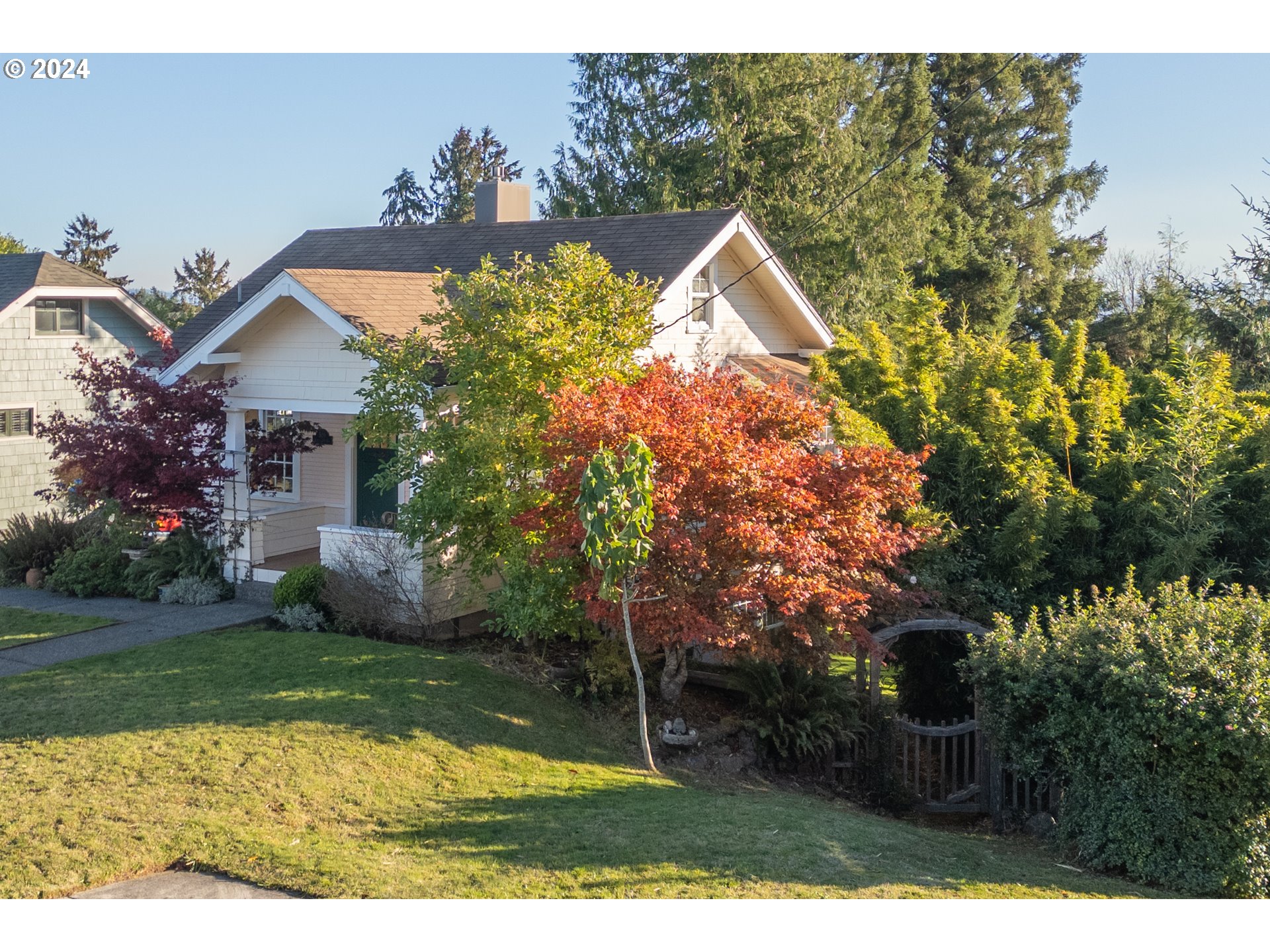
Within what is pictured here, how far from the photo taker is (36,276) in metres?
23.5

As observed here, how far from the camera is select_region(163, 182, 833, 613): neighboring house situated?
15.4 m

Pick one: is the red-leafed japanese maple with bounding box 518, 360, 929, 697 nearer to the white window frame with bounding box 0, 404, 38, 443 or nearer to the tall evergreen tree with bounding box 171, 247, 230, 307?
the white window frame with bounding box 0, 404, 38, 443

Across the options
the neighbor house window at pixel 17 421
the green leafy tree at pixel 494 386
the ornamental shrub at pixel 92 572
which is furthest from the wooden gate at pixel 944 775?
the neighbor house window at pixel 17 421

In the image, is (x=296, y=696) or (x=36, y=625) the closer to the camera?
(x=296, y=696)

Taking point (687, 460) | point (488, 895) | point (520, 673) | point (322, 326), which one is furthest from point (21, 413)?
point (488, 895)

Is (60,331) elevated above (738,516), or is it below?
above

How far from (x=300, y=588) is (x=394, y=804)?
5.95 metres

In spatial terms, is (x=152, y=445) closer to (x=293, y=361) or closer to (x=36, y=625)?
(x=293, y=361)

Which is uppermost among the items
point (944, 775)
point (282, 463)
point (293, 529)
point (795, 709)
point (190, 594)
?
point (282, 463)

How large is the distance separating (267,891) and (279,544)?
10270mm

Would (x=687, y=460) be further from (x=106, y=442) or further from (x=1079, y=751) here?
(x=106, y=442)

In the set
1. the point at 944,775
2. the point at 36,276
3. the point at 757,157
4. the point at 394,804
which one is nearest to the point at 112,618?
the point at 394,804

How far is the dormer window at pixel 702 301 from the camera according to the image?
18222 millimetres

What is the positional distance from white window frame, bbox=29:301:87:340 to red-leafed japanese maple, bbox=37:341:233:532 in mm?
8629
